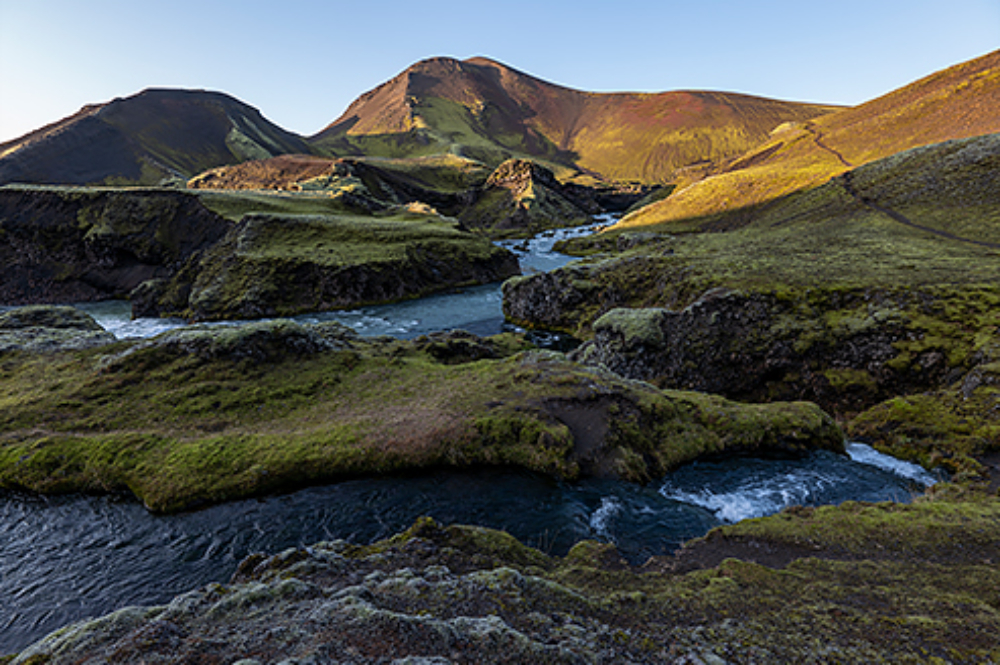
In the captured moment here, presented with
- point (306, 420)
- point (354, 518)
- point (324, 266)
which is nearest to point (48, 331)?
point (306, 420)

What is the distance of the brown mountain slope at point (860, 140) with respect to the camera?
9344 centimetres

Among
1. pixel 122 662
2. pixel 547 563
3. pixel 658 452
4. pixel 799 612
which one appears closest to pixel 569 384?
→ pixel 658 452

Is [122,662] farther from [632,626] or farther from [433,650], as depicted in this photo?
[632,626]

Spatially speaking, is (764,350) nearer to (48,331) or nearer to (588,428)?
(588,428)

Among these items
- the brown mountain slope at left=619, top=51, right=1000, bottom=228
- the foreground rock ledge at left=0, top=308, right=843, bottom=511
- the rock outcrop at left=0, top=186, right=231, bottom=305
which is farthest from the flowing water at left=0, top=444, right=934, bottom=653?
the brown mountain slope at left=619, top=51, right=1000, bottom=228

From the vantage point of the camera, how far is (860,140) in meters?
110

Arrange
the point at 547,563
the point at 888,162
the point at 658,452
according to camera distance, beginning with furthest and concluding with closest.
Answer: the point at 888,162, the point at 658,452, the point at 547,563

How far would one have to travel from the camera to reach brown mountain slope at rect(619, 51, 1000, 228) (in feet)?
307

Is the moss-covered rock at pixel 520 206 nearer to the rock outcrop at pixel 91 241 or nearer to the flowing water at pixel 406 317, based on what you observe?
the flowing water at pixel 406 317

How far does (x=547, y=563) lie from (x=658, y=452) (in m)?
10.3

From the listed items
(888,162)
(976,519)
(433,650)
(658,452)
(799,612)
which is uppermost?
(888,162)

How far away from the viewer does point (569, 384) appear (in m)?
24.4

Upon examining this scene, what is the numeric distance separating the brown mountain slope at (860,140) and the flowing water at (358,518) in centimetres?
8842

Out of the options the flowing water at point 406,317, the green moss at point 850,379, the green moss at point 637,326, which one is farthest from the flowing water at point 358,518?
the flowing water at point 406,317
